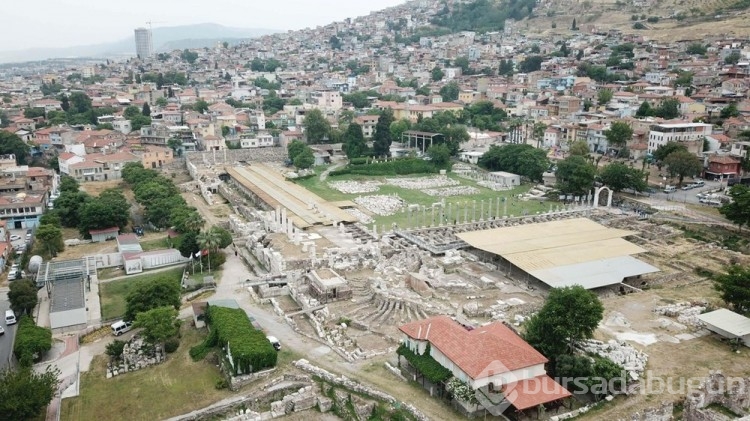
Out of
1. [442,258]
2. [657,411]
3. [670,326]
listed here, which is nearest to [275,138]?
[442,258]

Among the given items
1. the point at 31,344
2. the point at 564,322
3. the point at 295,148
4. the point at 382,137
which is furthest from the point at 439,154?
the point at 31,344

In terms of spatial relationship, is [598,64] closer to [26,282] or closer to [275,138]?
[275,138]

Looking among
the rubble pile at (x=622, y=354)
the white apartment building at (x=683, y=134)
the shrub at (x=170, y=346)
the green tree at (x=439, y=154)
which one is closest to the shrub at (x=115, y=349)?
the shrub at (x=170, y=346)

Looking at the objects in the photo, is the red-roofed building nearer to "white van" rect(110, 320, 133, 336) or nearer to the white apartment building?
"white van" rect(110, 320, 133, 336)

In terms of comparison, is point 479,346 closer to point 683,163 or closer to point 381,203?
point 381,203

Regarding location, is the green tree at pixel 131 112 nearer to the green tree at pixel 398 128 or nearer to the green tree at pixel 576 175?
the green tree at pixel 398 128
